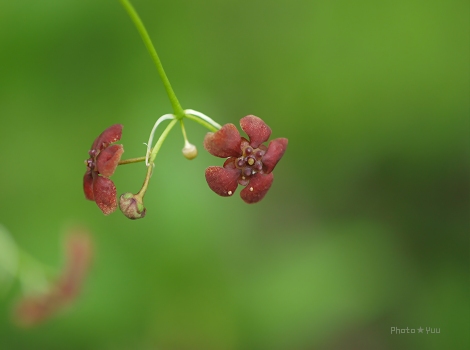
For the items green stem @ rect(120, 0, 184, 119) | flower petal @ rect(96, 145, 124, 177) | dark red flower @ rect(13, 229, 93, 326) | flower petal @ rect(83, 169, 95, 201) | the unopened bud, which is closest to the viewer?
green stem @ rect(120, 0, 184, 119)

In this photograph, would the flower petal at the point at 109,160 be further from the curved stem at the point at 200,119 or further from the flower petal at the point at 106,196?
the curved stem at the point at 200,119

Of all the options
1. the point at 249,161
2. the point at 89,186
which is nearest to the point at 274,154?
the point at 249,161

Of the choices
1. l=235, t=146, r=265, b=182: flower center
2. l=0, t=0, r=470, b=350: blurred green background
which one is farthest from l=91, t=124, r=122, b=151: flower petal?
l=0, t=0, r=470, b=350: blurred green background

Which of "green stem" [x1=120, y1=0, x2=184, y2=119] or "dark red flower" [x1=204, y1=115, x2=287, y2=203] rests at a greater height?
"green stem" [x1=120, y1=0, x2=184, y2=119]

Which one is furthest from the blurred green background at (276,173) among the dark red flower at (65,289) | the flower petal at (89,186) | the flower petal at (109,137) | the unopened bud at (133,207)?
the unopened bud at (133,207)

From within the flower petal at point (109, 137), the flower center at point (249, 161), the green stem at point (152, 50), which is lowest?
the flower center at point (249, 161)

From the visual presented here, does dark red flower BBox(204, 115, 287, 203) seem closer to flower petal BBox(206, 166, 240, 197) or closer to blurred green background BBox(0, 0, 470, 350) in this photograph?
flower petal BBox(206, 166, 240, 197)

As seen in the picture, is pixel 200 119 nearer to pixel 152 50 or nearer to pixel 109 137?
pixel 152 50
